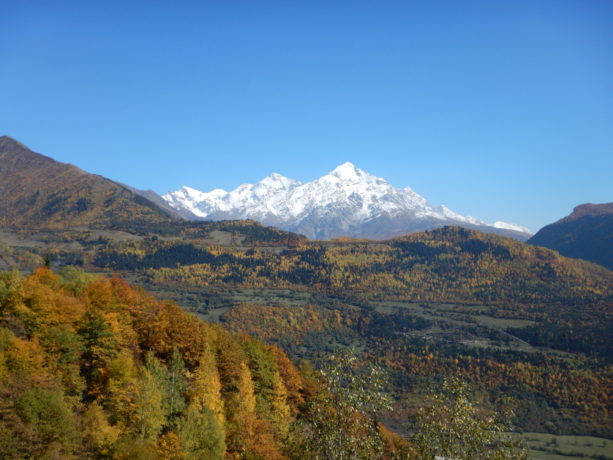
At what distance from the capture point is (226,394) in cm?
9106

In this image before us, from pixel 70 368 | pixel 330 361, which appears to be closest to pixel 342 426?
pixel 330 361

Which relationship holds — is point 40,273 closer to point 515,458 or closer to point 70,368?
point 70,368

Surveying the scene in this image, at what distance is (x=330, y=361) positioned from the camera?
40.3 m

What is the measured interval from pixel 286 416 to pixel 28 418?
4971cm

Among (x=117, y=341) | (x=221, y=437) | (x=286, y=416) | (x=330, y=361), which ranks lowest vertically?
(x=286, y=416)

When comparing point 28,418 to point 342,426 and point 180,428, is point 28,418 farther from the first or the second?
point 342,426

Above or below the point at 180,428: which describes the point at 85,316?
above

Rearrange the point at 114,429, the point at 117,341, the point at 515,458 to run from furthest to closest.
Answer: the point at 117,341, the point at 114,429, the point at 515,458

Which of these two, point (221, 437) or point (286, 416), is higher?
point (221, 437)

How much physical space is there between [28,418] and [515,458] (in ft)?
166

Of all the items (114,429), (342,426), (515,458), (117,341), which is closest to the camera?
(515,458)

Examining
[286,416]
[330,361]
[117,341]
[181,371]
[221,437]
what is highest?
[330,361]

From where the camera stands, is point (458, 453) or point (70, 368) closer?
point (458, 453)

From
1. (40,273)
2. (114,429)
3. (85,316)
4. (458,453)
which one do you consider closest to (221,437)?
(114,429)
